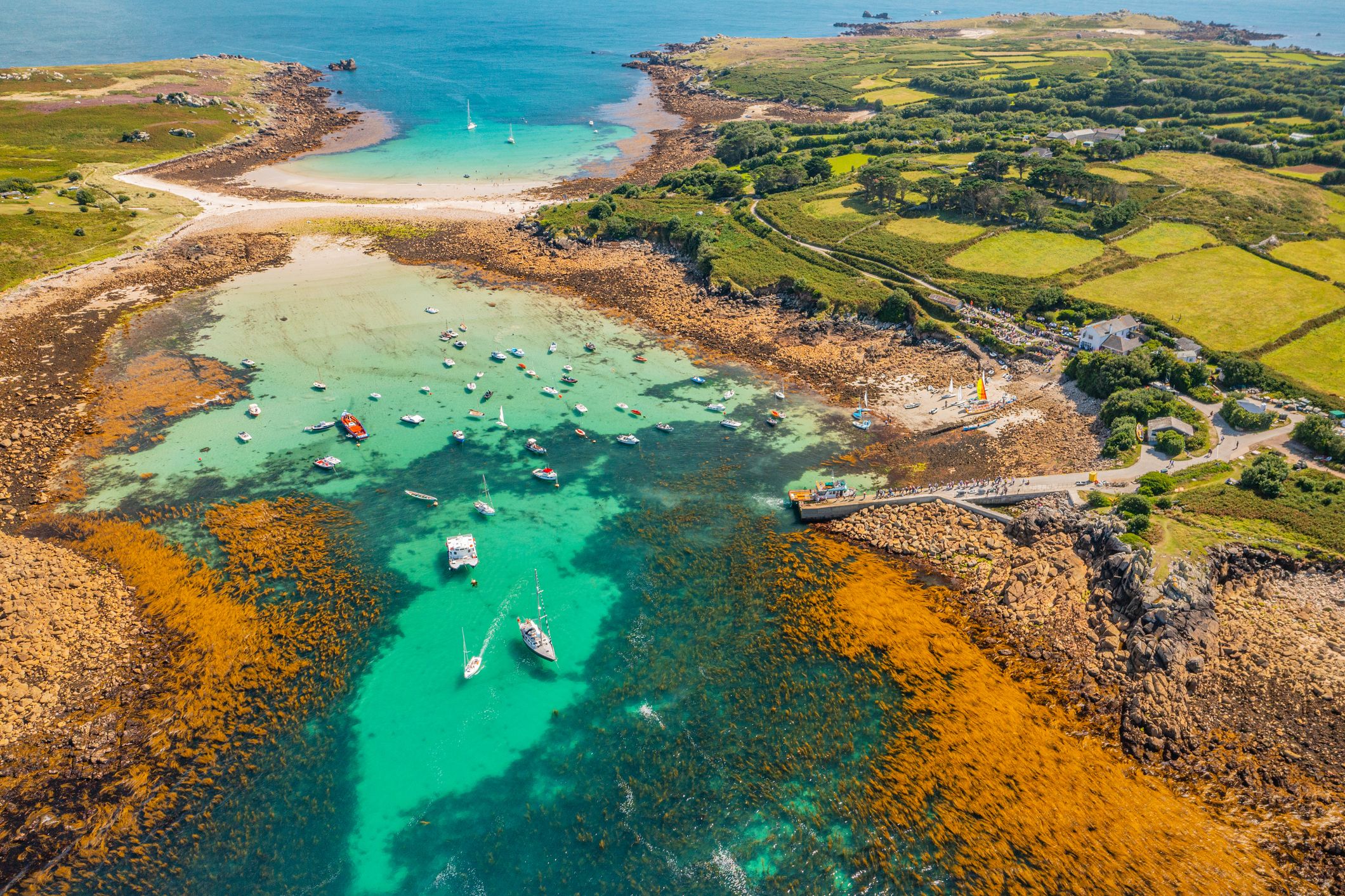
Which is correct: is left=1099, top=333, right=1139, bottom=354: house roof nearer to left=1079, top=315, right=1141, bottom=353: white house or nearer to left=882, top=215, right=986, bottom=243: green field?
left=1079, top=315, right=1141, bottom=353: white house

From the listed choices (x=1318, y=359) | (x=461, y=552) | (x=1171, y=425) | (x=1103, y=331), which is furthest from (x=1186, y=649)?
(x=461, y=552)

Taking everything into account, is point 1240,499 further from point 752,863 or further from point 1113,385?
point 752,863

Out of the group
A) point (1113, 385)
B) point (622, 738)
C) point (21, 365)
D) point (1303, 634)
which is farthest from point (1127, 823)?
point (21, 365)

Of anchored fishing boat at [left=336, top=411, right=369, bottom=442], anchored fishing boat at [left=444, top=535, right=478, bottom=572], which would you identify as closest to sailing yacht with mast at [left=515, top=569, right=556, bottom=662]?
anchored fishing boat at [left=444, top=535, right=478, bottom=572]

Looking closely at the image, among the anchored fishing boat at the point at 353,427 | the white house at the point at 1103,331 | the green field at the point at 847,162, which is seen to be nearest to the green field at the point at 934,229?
the green field at the point at 847,162

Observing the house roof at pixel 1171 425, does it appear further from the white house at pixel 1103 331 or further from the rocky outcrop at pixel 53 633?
the rocky outcrop at pixel 53 633
